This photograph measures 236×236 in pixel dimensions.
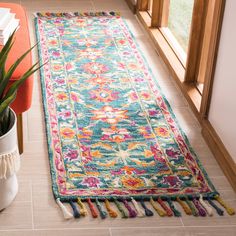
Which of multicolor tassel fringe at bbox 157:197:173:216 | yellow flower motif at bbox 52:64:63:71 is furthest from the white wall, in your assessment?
yellow flower motif at bbox 52:64:63:71

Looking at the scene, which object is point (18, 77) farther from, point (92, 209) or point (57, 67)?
point (57, 67)

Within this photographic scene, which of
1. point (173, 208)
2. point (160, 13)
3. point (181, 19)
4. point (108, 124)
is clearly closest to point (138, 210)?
point (173, 208)

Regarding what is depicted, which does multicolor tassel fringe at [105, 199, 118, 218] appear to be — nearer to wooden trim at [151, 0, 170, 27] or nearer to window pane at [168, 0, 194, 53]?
window pane at [168, 0, 194, 53]

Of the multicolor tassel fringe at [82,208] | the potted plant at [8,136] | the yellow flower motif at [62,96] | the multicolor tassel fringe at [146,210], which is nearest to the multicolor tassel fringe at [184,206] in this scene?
the multicolor tassel fringe at [146,210]

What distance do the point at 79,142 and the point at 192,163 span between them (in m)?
0.50

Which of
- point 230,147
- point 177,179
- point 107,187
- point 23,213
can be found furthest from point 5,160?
point 230,147

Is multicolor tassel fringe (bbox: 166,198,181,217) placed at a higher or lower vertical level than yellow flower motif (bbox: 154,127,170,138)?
higher

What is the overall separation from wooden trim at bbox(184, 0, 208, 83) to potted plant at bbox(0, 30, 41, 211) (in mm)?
1108

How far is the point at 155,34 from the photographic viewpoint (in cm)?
361

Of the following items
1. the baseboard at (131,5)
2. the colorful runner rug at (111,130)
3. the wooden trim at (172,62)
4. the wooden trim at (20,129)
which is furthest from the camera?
the baseboard at (131,5)

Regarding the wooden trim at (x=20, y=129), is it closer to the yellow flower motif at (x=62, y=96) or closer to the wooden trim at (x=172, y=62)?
the yellow flower motif at (x=62, y=96)

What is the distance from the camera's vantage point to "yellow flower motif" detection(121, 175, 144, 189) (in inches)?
86.5

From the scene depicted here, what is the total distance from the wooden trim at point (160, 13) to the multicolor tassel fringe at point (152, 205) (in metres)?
1.81

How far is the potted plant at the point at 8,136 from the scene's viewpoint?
1.93 m
